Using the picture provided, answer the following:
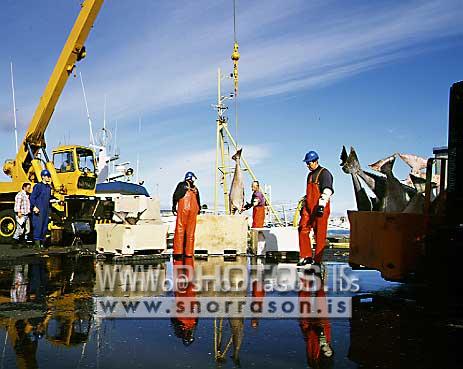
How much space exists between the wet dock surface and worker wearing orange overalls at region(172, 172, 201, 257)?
3542 millimetres

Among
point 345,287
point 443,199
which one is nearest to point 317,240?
point 345,287

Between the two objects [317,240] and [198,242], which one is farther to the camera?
[198,242]

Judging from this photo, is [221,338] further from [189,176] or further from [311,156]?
[189,176]

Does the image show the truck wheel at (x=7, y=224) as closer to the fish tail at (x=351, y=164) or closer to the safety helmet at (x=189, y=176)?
the safety helmet at (x=189, y=176)

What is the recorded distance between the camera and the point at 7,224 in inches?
641

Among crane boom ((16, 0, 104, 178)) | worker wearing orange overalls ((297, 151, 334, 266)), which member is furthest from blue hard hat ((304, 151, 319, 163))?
crane boom ((16, 0, 104, 178))

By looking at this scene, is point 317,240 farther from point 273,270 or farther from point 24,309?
point 24,309

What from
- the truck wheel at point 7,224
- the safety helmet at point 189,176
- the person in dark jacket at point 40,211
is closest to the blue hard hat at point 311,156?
the safety helmet at point 189,176

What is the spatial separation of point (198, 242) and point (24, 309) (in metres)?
6.46

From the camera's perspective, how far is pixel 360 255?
22.2ft

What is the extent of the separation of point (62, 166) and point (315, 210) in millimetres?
11378

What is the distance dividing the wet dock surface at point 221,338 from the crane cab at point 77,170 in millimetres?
10279

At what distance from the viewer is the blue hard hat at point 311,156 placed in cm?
807

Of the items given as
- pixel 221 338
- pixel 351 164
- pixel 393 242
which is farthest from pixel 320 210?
pixel 221 338
